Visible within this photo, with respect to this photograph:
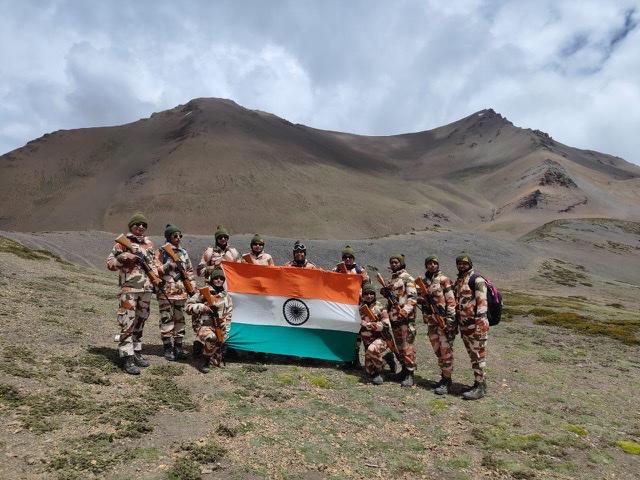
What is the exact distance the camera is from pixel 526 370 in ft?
51.1

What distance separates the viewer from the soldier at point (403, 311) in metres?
11.7

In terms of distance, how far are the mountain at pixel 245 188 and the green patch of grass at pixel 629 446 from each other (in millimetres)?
98674

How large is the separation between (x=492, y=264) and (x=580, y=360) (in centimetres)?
5108

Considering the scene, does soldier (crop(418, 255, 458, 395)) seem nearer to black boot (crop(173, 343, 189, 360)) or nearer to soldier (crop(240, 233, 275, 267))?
soldier (crop(240, 233, 275, 267))

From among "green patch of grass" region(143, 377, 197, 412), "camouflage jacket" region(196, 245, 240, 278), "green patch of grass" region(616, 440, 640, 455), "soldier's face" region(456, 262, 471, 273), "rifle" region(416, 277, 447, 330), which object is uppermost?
"soldier's face" region(456, 262, 471, 273)

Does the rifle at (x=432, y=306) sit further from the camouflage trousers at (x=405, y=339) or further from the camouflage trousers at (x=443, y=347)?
the camouflage trousers at (x=405, y=339)

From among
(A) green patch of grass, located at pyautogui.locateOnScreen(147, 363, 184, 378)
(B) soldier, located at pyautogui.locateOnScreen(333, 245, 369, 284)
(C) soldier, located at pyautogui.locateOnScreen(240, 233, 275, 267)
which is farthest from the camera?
(C) soldier, located at pyautogui.locateOnScreen(240, 233, 275, 267)

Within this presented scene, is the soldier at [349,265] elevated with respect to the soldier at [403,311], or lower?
elevated

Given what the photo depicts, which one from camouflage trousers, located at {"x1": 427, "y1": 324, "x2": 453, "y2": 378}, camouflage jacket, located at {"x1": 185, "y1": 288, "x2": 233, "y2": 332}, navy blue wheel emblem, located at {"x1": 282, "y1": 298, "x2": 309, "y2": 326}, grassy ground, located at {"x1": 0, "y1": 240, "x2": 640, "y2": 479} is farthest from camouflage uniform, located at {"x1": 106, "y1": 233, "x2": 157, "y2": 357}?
camouflage trousers, located at {"x1": 427, "y1": 324, "x2": 453, "y2": 378}

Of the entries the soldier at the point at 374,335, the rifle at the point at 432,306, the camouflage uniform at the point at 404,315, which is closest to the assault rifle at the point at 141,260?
the soldier at the point at 374,335

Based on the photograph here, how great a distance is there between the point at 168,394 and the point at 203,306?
2.67 m

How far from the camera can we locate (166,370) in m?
10.5

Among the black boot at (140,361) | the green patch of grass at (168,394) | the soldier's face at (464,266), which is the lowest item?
the green patch of grass at (168,394)

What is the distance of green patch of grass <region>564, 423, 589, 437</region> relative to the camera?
9.79 meters
